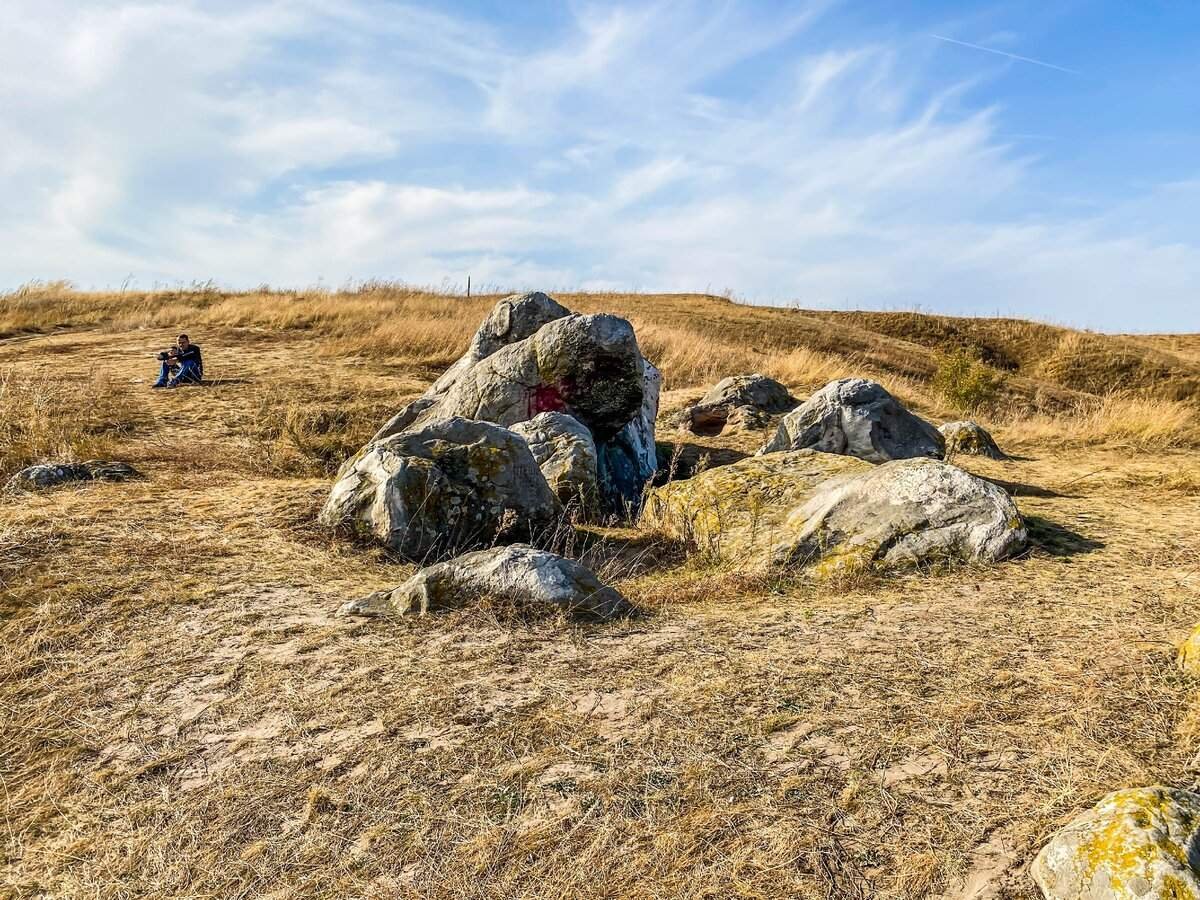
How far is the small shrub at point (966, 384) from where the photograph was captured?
1602 centimetres

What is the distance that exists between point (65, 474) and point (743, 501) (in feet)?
21.2

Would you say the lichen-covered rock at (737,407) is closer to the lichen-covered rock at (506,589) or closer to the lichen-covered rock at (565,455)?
the lichen-covered rock at (565,455)

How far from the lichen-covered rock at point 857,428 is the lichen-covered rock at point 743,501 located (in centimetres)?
210

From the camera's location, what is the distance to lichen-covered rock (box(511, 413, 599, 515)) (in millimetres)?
8289

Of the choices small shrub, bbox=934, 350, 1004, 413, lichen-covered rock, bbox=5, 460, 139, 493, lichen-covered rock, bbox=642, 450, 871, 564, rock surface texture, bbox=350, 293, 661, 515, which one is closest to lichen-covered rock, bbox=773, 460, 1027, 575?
lichen-covered rock, bbox=642, 450, 871, 564

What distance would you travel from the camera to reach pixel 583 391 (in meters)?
9.74

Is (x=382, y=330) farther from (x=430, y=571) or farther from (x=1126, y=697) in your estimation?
(x=1126, y=697)

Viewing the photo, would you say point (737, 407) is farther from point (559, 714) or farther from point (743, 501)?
point (559, 714)

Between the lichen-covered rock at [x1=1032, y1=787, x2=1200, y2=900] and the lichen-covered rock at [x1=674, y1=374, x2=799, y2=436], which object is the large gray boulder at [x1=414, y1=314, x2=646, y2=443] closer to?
the lichen-covered rock at [x1=674, y1=374, x2=799, y2=436]

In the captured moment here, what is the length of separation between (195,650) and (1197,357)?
1449 inches

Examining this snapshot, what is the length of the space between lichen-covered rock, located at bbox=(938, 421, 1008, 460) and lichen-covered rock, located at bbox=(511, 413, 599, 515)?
5.40 metres

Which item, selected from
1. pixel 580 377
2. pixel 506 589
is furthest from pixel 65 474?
pixel 506 589

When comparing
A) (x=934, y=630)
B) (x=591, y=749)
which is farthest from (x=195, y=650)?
(x=934, y=630)

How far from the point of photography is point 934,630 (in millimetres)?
4914
